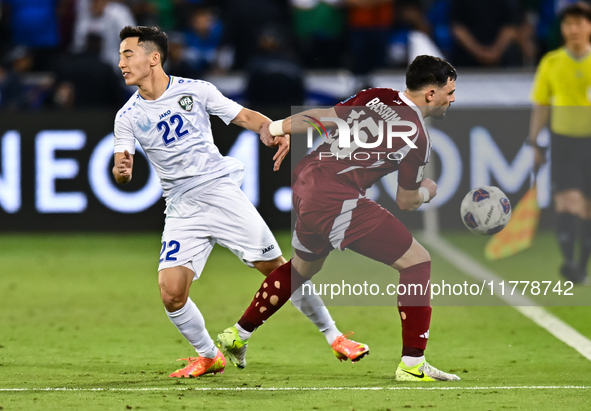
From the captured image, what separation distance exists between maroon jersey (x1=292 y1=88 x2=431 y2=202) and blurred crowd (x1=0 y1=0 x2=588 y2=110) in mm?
6107

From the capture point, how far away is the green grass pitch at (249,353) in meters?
4.82

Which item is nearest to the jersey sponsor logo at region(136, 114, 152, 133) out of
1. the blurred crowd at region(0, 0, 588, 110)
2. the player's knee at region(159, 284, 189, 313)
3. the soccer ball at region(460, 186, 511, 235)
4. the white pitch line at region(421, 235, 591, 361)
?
the player's knee at region(159, 284, 189, 313)

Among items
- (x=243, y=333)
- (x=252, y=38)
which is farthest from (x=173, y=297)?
(x=252, y=38)

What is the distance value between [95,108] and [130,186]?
103cm

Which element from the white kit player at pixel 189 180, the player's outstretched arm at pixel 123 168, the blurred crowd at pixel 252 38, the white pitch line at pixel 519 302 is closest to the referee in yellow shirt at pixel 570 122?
the white pitch line at pixel 519 302

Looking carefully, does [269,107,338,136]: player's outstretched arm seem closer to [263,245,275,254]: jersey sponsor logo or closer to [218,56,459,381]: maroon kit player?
[218,56,459,381]: maroon kit player

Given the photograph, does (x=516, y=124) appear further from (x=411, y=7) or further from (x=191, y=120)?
(x=191, y=120)

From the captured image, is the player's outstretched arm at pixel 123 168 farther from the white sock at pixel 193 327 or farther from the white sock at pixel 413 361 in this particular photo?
the white sock at pixel 413 361

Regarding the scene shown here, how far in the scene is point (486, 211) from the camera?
5578mm

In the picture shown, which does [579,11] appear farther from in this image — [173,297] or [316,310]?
[173,297]

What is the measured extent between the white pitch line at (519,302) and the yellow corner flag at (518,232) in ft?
0.98

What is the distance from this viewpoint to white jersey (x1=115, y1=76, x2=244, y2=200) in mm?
5496

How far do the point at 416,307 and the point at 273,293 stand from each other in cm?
83

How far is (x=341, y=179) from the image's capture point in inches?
212
